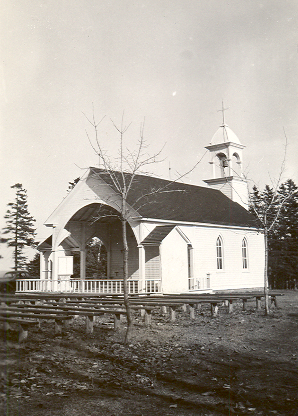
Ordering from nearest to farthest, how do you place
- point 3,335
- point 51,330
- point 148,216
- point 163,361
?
1. point 163,361
2. point 3,335
3. point 51,330
4. point 148,216

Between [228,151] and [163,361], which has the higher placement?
[228,151]

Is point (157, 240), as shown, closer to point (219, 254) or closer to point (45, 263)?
point (219, 254)

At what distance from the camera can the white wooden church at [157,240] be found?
2317cm

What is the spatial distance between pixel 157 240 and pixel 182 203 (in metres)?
7.28

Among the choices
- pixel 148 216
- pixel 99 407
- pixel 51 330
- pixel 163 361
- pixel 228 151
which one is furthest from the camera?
pixel 228 151

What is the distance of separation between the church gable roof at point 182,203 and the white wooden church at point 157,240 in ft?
0.24

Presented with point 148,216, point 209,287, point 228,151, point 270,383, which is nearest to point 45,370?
point 270,383

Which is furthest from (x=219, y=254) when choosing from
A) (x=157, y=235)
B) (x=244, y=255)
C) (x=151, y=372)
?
(x=151, y=372)

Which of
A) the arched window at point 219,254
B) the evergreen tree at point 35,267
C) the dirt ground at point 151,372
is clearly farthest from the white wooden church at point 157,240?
the evergreen tree at point 35,267

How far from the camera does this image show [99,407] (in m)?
6.03

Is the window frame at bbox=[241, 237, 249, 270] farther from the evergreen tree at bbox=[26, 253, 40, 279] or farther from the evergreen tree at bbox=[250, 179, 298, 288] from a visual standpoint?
the evergreen tree at bbox=[26, 253, 40, 279]

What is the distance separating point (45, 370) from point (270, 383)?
150 inches

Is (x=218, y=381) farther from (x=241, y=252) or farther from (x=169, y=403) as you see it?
(x=241, y=252)

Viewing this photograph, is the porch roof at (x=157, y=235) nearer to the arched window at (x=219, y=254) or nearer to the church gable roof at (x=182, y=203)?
the church gable roof at (x=182, y=203)
